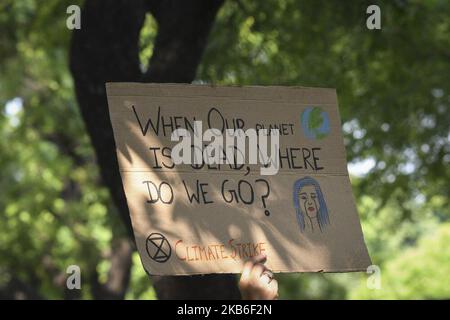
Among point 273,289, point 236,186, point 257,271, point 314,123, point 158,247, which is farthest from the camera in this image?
point 314,123

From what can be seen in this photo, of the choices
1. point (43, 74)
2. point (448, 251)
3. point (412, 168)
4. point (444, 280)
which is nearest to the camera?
point (412, 168)

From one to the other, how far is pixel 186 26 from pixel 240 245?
9.12 feet

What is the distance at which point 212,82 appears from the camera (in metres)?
10.1

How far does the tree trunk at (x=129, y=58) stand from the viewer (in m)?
6.65

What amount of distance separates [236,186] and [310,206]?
0.34 metres

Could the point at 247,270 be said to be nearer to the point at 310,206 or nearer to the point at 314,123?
the point at 310,206

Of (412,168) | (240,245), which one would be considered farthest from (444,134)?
(240,245)

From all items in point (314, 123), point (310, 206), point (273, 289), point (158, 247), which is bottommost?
point (273, 289)

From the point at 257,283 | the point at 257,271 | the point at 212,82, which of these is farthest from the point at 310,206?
the point at 212,82

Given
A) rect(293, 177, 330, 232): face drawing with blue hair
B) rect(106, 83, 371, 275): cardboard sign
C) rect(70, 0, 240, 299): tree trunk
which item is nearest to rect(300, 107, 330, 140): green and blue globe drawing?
rect(106, 83, 371, 275): cardboard sign

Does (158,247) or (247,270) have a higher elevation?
(158,247)

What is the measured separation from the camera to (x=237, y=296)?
6.82 meters
